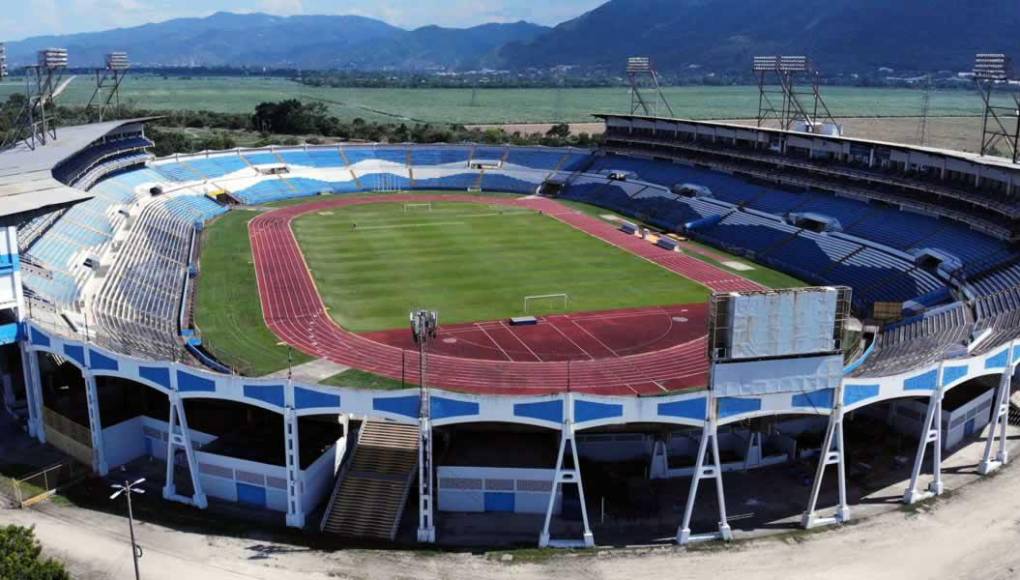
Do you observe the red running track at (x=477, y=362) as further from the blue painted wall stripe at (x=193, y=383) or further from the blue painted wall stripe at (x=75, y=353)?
the blue painted wall stripe at (x=75, y=353)

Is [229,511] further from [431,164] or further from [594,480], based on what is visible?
[431,164]

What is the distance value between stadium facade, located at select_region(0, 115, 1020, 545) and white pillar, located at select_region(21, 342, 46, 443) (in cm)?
10

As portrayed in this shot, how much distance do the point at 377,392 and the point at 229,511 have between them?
6.98 m

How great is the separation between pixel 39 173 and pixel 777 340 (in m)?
40.3

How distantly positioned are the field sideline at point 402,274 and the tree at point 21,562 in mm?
19195

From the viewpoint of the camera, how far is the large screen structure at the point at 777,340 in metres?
25.6

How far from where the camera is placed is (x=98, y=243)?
54.0m

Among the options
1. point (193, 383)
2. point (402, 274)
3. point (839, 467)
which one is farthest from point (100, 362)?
point (402, 274)

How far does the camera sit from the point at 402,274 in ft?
191

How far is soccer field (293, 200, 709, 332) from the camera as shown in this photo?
5044cm

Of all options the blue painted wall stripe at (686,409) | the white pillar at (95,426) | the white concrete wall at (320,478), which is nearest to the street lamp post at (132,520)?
the white pillar at (95,426)

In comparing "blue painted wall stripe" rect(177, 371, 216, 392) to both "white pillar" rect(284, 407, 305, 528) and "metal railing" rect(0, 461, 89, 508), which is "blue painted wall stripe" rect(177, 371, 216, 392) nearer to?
"white pillar" rect(284, 407, 305, 528)

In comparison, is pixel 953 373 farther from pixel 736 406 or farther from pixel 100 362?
pixel 100 362

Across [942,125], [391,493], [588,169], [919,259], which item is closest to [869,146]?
[919,259]
